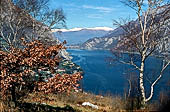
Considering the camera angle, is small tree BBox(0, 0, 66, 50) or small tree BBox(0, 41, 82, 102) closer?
small tree BBox(0, 41, 82, 102)

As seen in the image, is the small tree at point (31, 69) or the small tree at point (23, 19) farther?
the small tree at point (23, 19)

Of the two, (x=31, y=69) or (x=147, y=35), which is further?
(x=147, y=35)

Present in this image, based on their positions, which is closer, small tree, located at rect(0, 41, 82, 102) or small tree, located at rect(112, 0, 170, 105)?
small tree, located at rect(0, 41, 82, 102)

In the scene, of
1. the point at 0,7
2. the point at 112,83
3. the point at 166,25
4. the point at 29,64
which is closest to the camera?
the point at 29,64

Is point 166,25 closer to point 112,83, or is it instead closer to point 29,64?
point 29,64

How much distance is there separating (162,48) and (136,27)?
7.10 feet

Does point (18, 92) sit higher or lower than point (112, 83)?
higher

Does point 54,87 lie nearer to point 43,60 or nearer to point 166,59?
point 43,60

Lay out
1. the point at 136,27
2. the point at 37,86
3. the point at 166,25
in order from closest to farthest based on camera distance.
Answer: the point at 37,86
the point at 166,25
the point at 136,27

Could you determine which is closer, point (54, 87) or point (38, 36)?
point (54, 87)

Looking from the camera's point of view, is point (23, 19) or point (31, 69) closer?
point (31, 69)

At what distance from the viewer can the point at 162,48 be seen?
41.5ft

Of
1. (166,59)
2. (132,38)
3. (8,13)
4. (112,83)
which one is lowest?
(112,83)

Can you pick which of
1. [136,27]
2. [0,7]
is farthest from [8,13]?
[136,27]
